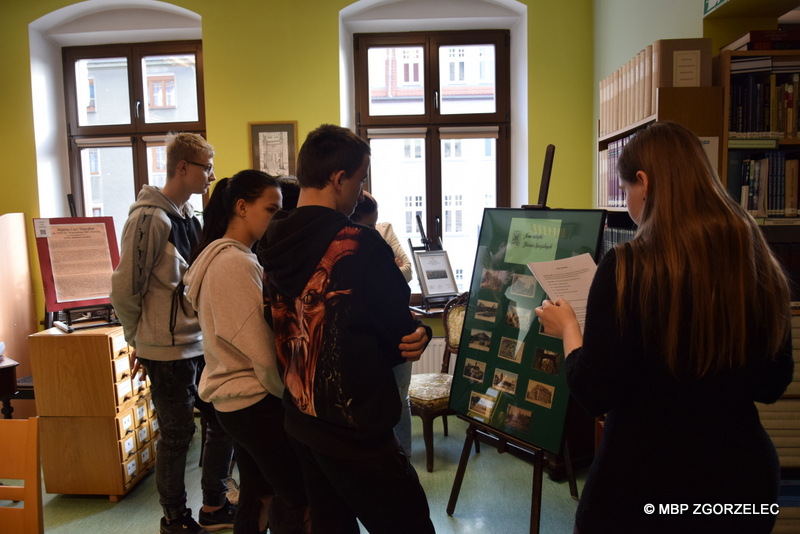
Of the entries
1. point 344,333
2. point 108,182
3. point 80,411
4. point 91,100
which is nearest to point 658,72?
point 344,333

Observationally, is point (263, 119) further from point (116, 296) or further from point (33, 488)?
point (33, 488)

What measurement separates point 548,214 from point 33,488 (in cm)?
179

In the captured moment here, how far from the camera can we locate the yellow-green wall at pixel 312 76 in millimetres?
4051

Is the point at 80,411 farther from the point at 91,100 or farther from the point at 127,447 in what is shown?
the point at 91,100

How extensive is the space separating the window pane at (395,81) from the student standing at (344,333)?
10.7ft

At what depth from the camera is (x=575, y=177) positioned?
4105 millimetres

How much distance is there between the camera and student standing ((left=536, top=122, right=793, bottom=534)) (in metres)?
1.03

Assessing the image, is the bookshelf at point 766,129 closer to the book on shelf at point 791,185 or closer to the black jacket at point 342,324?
the book on shelf at point 791,185

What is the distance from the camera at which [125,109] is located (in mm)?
4617

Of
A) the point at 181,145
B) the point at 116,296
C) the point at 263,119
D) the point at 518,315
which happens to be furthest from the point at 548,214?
the point at 263,119

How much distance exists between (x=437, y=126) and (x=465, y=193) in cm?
59

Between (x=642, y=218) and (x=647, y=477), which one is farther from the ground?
(x=642, y=218)

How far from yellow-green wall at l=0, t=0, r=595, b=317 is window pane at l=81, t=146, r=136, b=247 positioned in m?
1.04

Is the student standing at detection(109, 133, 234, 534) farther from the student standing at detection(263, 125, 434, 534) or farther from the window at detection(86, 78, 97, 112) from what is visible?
the window at detection(86, 78, 97, 112)
